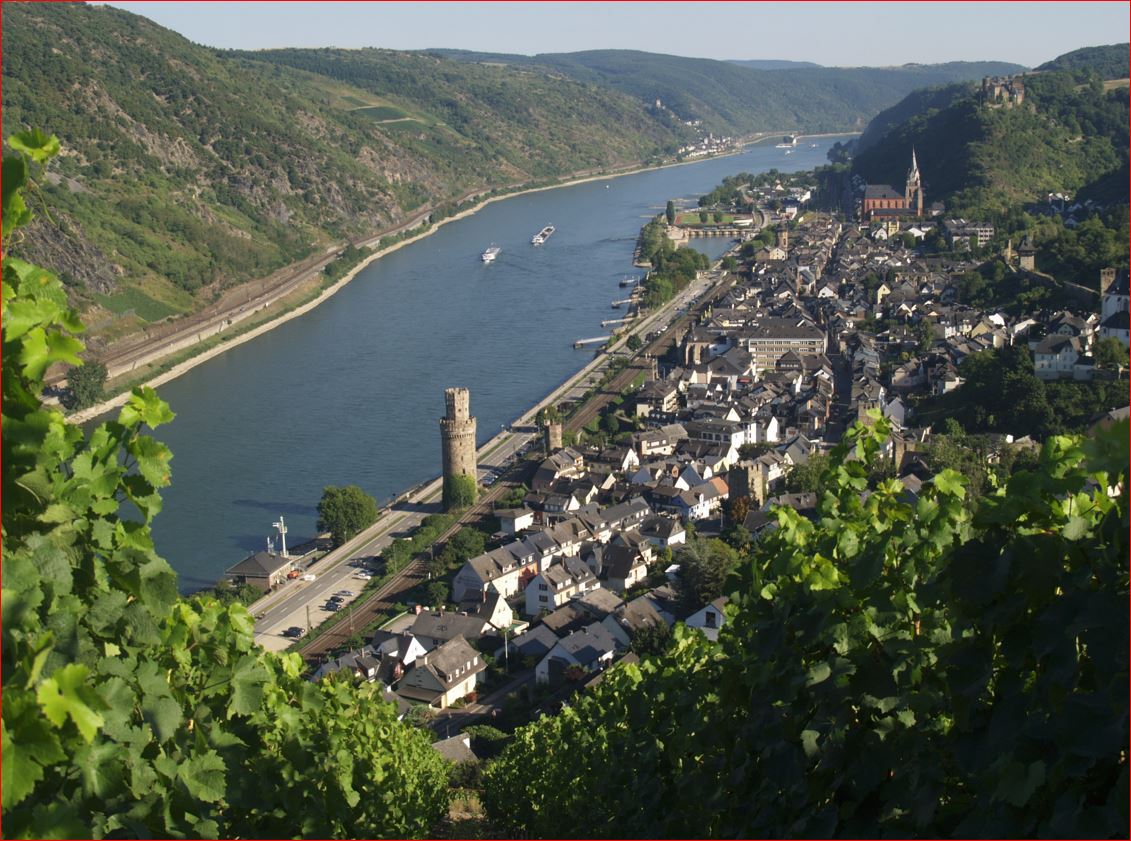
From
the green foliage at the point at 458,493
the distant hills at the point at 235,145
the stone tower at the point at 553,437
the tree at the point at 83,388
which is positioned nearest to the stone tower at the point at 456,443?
the green foliage at the point at 458,493

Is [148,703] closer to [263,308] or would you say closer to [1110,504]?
[1110,504]

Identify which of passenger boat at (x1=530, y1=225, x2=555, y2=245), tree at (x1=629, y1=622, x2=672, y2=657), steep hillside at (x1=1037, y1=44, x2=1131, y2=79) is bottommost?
tree at (x1=629, y1=622, x2=672, y2=657)

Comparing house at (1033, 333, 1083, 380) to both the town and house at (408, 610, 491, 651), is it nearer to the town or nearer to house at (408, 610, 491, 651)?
the town

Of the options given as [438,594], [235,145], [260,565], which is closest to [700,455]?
[438,594]

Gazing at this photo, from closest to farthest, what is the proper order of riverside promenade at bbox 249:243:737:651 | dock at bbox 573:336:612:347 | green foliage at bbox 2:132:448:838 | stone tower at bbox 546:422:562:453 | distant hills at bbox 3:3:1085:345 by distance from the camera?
green foliage at bbox 2:132:448:838 < riverside promenade at bbox 249:243:737:651 < stone tower at bbox 546:422:562:453 < dock at bbox 573:336:612:347 < distant hills at bbox 3:3:1085:345

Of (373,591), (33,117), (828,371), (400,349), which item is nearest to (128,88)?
(33,117)

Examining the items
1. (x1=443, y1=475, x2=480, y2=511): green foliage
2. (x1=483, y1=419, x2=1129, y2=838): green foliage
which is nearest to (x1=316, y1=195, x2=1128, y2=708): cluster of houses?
(x1=443, y1=475, x2=480, y2=511): green foliage
